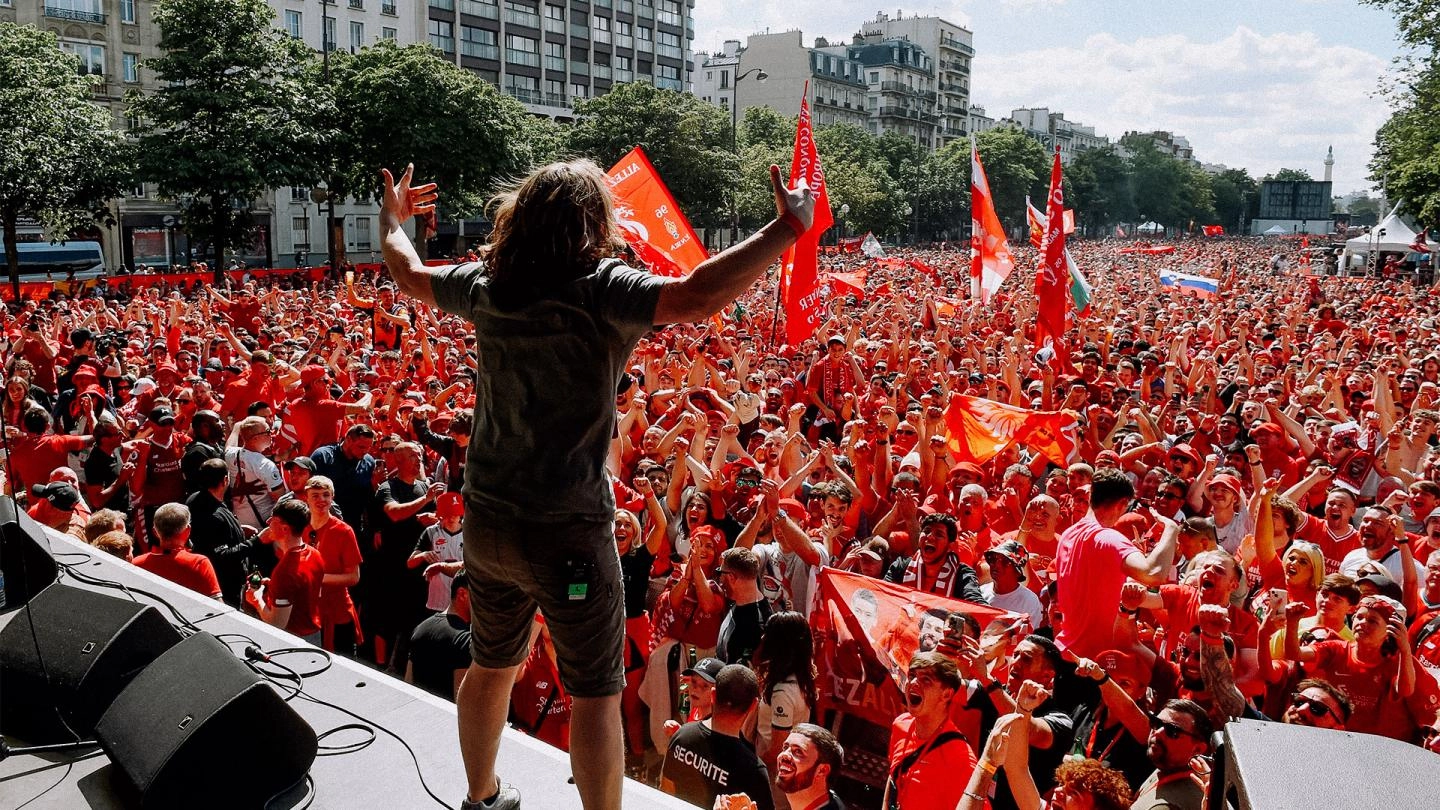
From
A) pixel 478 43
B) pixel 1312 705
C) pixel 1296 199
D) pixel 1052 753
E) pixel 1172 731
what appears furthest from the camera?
pixel 1296 199

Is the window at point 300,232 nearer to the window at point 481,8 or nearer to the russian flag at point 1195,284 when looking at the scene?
the window at point 481,8

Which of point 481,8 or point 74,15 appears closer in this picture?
point 74,15

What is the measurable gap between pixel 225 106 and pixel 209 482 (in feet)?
112

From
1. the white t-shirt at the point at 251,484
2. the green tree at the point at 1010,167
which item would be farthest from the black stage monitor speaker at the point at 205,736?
the green tree at the point at 1010,167

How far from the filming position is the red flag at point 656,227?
11.5 m

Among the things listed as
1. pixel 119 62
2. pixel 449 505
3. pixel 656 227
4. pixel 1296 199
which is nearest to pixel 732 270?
pixel 449 505

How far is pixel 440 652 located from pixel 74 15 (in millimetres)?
55327

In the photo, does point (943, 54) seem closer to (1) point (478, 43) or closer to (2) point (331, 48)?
(1) point (478, 43)

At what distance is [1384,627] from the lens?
4594 millimetres

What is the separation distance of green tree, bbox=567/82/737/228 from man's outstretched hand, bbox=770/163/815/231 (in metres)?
51.5

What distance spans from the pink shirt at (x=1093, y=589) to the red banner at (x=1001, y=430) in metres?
3.78

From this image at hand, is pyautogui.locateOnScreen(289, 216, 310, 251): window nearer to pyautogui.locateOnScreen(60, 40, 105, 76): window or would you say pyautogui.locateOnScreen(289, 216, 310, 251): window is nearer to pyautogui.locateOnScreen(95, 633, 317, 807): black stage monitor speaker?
pyautogui.locateOnScreen(60, 40, 105, 76): window

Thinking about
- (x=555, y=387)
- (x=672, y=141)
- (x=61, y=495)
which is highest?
(x=672, y=141)

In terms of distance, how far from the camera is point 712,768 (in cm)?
411
